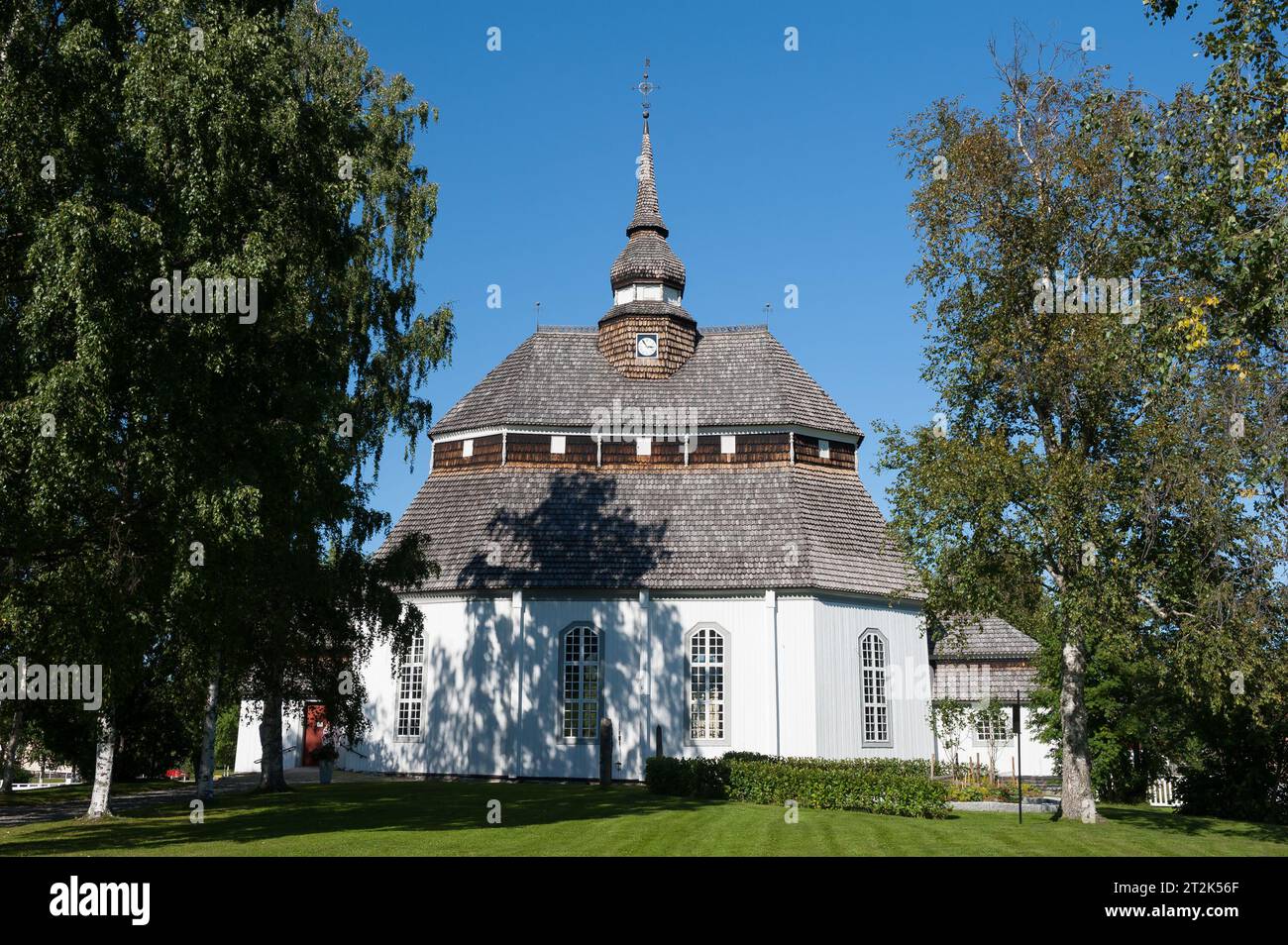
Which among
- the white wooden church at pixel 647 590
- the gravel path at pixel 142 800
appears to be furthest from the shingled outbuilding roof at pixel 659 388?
the gravel path at pixel 142 800

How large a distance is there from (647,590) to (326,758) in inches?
436

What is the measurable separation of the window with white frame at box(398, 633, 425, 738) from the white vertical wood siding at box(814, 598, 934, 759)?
43.3 ft

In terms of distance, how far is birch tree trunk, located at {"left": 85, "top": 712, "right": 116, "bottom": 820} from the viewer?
71.5 feet

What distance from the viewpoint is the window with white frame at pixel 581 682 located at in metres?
32.7

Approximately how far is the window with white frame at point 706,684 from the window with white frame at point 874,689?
474 centimetres

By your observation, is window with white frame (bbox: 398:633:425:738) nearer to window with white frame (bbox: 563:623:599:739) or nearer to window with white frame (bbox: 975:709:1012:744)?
window with white frame (bbox: 563:623:599:739)

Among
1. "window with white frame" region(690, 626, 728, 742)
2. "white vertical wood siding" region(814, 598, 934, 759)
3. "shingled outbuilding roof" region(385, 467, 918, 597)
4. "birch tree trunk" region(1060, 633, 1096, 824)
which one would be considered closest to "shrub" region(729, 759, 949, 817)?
"birch tree trunk" region(1060, 633, 1096, 824)

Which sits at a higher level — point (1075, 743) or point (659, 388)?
point (659, 388)

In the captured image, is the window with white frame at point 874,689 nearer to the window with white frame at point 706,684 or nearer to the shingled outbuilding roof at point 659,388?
the window with white frame at point 706,684

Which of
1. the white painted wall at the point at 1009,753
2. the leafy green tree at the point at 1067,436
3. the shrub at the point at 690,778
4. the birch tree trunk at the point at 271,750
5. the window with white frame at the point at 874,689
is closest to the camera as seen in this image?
the leafy green tree at the point at 1067,436

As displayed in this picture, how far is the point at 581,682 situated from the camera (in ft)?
108

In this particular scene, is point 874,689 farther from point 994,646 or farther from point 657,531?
point 994,646

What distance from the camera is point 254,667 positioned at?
2459 cm

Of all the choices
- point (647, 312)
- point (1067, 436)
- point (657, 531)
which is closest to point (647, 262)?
point (647, 312)
